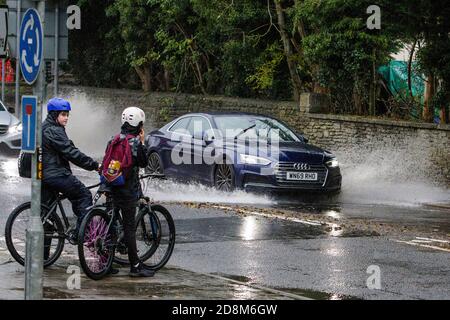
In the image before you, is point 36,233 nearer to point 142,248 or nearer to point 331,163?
point 142,248

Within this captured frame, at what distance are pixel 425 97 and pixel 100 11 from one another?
1608cm

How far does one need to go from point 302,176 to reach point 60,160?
8.55 meters

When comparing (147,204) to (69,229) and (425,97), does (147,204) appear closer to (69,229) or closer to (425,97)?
(69,229)

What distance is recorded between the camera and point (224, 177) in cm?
1994

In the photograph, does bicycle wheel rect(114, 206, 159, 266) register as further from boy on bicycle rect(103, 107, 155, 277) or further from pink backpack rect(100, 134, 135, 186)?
pink backpack rect(100, 134, 135, 186)

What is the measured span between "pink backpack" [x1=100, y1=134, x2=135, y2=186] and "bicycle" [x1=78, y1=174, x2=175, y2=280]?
31 centimetres

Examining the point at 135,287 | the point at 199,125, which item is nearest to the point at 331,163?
the point at 199,125

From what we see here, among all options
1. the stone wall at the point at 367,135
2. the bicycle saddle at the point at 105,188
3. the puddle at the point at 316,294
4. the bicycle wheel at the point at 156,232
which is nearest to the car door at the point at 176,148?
the stone wall at the point at 367,135

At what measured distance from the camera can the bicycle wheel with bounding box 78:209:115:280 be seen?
10906 millimetres

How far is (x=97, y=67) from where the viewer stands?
40.9m

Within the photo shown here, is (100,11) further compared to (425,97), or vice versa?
(100,11)

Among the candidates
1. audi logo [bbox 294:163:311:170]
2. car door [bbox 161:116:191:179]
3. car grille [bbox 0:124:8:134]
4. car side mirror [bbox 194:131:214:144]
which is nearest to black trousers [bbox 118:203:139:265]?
audi logo [bbox 294:163:311:170]

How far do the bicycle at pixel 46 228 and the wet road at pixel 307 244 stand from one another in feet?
4.59
